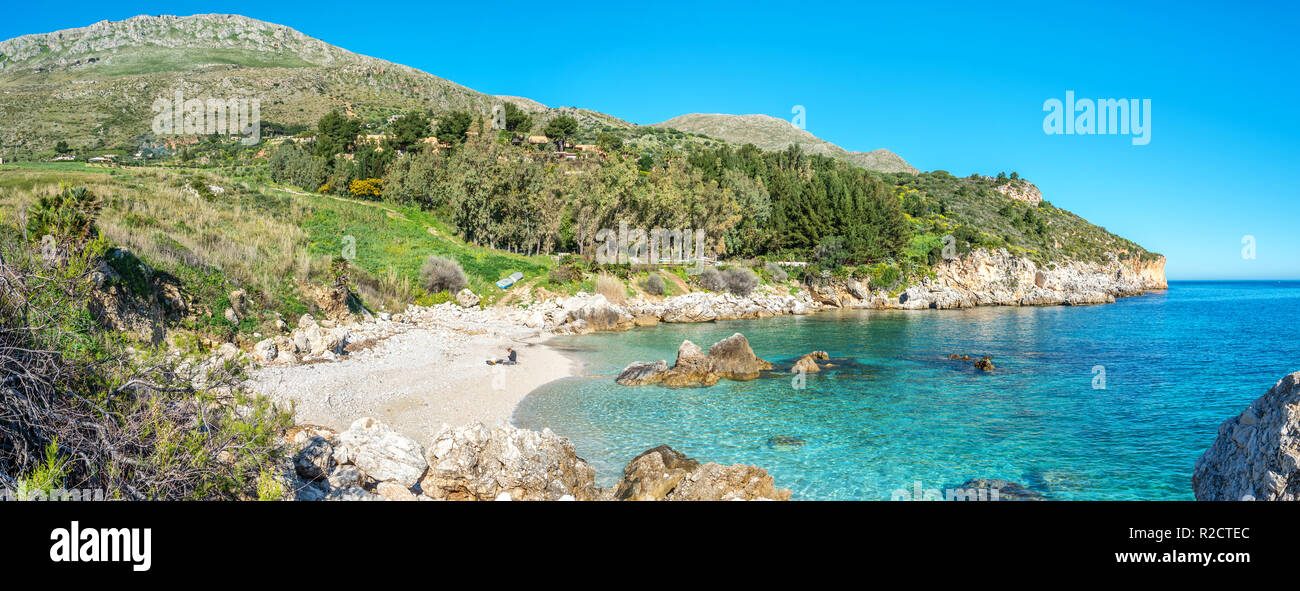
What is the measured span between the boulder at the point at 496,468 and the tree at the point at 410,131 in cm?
6315

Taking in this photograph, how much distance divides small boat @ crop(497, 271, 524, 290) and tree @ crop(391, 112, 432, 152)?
123ft

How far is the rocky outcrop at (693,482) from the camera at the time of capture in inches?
349

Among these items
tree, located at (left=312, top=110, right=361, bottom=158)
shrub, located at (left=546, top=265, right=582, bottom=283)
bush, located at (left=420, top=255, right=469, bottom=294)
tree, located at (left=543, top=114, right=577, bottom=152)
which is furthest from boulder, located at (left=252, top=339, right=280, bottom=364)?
tree, located at (left=543, top=114, right=577, bottom=152)

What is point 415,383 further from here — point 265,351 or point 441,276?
point 441,276

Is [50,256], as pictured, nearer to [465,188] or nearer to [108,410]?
[108,410]

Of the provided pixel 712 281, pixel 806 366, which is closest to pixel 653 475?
pixel 806 366

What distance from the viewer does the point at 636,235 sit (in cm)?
4775

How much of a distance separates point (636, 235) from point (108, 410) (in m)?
43.6

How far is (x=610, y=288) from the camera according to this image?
3762cm

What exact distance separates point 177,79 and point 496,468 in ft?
417

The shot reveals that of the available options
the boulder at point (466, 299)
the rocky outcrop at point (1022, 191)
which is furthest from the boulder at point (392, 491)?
the rocky outcrop at point (1022, 191)

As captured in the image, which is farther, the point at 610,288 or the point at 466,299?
the point at 610,288
